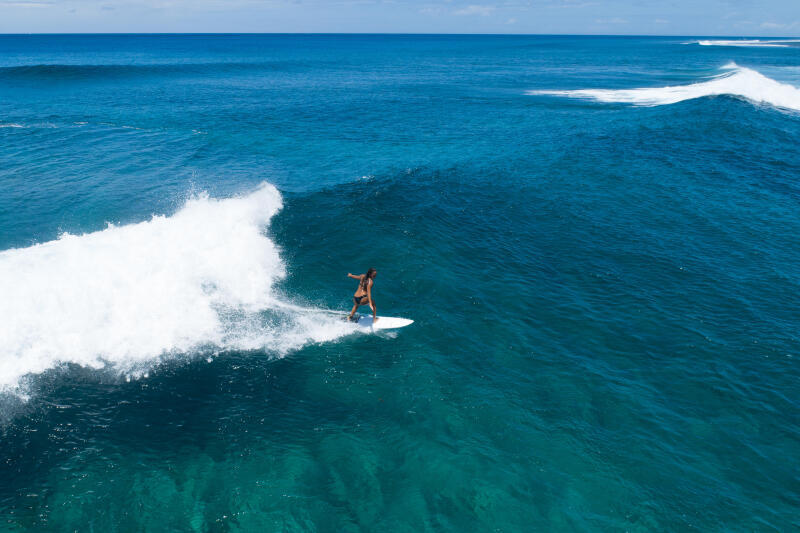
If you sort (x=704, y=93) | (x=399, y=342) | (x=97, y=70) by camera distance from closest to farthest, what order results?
(x=399, y=342)
(x=704, y=93)
(x=97, y=70)

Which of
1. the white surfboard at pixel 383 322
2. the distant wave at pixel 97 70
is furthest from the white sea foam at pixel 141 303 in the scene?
the distant wave at pixel 97 70

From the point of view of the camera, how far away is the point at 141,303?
867 inches

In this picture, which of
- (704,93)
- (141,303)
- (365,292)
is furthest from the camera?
(704,93)

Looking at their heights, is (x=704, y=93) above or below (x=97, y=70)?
below

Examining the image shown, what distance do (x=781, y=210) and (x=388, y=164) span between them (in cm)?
3377

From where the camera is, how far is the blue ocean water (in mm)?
13969

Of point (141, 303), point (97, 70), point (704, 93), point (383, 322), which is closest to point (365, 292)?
point (383, 322)

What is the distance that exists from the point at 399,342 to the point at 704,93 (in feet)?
291

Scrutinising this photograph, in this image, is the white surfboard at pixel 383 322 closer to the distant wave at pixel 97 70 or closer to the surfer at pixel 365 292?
the surfer at pixel 365 292

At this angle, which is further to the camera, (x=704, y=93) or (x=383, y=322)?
(x=704, y=93)

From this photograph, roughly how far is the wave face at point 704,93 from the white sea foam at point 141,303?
2999 inches

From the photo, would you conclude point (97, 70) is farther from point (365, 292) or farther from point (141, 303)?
point (365, 292)

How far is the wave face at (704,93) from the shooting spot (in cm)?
7494

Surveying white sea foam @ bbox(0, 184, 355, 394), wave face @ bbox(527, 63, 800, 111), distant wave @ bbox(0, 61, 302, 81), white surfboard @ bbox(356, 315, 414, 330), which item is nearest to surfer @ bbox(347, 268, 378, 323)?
white surfboard @ bbox(356, 315, 414, 330)
